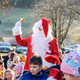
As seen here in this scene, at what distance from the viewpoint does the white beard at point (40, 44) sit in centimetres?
386

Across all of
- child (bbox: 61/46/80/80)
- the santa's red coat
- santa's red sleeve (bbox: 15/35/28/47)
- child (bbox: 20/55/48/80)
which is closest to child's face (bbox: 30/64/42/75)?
child (bbox: 20/55/48/80)

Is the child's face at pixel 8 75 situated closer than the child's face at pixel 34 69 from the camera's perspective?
No

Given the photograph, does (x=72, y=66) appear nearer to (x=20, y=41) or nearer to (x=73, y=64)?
(x=73, y=64)

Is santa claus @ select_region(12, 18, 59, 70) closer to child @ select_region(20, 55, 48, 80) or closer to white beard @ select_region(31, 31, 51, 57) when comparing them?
white beard @ select_region(31, 31, 51, 57)

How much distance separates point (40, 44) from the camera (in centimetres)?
389

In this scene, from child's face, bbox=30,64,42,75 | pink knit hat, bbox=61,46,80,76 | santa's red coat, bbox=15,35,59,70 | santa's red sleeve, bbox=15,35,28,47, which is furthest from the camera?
santa's red sleeve, bbox=15,35,28,47

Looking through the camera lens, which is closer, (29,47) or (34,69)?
(34,69)

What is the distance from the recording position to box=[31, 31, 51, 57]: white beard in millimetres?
3857

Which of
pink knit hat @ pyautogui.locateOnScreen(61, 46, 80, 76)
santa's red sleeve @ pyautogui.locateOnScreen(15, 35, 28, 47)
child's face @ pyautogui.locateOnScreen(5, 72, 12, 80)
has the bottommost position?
child's face @ pyautogui.locateOnScreen(5, 72, 12, 80)

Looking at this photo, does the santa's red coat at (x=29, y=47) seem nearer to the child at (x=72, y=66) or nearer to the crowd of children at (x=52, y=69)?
the crowd of children at (x=52, y=69)

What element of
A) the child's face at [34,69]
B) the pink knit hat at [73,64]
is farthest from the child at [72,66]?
the child's face at [34,69]

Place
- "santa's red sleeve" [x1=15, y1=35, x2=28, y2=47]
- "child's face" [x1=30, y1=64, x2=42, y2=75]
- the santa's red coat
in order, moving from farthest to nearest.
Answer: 1. "santa's red sleeve" [x1=15, y1=35, x2=28, y2=47]
2. the santa's red coat
3. "child's face" [x1=30, y1=64, x2=42, y2=75]

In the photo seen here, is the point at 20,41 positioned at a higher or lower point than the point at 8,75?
higher

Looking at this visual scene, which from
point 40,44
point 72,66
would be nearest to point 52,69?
point 72,66
